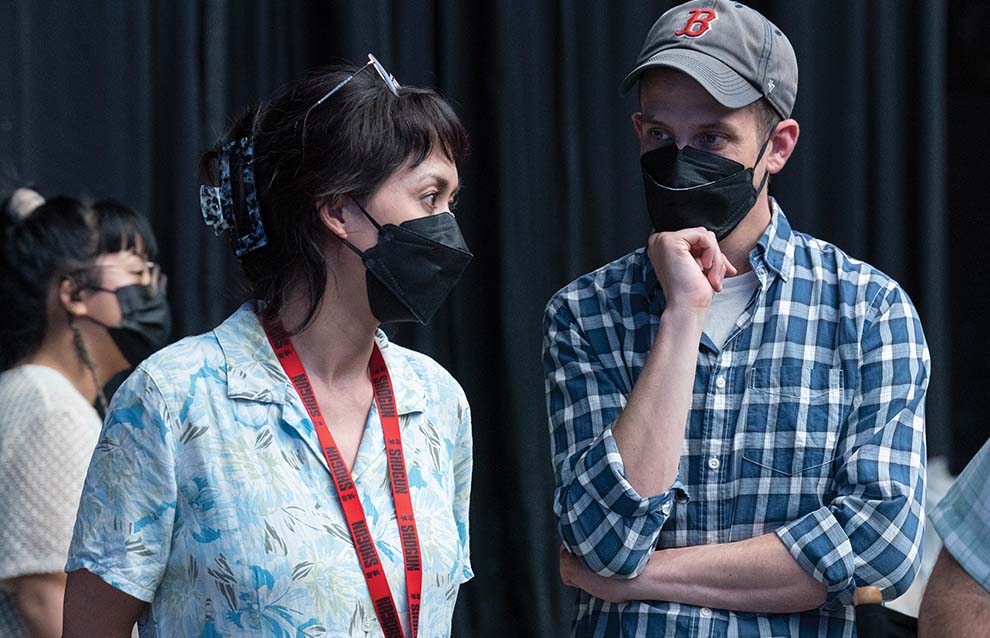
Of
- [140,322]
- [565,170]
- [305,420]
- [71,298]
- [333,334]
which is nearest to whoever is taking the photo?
[305,420]

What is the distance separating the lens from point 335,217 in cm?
214

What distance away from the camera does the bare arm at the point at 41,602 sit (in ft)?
9.03

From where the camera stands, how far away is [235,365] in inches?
80.2

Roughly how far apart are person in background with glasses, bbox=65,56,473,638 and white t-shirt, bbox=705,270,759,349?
493mm

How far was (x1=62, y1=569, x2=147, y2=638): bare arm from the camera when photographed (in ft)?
6.31

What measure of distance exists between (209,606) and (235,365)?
39 cm

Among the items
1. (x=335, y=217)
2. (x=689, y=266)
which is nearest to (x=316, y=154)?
(x=335, y=217)

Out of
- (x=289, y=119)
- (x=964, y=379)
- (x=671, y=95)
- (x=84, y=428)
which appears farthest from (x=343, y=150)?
(x=964, y=379)

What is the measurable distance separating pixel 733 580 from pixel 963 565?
16.7 inches

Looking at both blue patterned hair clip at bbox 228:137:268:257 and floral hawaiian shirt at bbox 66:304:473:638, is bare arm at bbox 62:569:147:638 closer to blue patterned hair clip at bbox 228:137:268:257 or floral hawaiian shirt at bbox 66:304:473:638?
floral hawaiian shirt at bbox 66:304:473:638

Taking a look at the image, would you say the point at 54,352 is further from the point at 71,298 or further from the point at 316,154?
the point at 316,154

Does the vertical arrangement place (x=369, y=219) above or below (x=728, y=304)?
above

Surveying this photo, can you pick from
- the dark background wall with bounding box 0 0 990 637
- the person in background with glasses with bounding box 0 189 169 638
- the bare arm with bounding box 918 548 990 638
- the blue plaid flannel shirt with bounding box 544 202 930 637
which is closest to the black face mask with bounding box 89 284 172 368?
the person in background with glasses with bounding box 0 189 169 638

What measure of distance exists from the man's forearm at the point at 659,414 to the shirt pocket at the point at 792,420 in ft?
0.41
